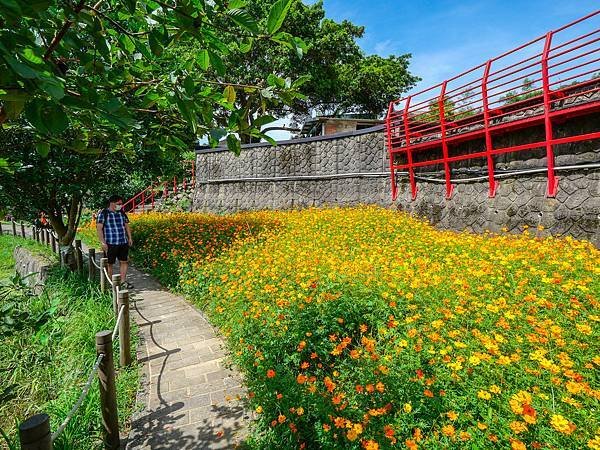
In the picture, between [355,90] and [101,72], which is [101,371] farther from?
[355,90]

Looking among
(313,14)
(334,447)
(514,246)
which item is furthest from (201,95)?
(313,14)

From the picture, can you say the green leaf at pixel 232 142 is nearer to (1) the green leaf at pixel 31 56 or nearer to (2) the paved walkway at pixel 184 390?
(1) the green leaf at pixel 31 56

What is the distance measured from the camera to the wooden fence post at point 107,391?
2.60m

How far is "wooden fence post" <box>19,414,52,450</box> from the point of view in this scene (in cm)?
138

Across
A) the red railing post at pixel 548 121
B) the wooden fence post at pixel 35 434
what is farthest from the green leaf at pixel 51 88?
the red railing post at pixel 548 121

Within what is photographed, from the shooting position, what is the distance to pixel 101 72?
1.37m

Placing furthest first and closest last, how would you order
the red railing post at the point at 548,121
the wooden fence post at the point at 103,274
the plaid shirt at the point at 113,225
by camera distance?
the plaid shirt at the point at 113,225
the red railing post at the point at 548,121
the wooden fence post at the point at 103,274

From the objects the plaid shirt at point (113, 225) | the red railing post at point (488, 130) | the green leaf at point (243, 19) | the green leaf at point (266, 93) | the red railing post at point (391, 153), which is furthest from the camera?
the red railing post at point (391, 153)

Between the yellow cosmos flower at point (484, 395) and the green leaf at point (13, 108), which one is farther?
the yellow cosmos flower at point (484, 395)

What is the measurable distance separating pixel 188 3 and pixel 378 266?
4.35 m

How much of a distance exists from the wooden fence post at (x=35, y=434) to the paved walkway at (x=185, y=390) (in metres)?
1.57

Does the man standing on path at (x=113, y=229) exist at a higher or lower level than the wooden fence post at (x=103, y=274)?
higher

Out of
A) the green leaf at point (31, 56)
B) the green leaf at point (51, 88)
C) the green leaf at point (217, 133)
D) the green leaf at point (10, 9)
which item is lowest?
the green leaf at point (217, 133)

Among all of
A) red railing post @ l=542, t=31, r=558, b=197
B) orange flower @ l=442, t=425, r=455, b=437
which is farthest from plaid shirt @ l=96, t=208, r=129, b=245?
red railing post @ l=542, t=31, r=558, b=197
